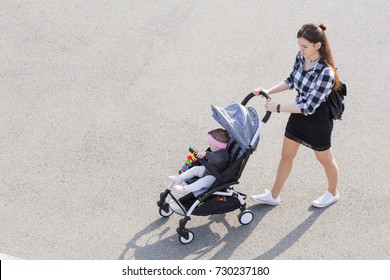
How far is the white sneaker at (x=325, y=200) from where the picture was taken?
259 inches

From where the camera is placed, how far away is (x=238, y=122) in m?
5.77

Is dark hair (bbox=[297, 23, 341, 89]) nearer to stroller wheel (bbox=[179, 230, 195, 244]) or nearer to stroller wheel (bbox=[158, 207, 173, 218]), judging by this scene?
stroller wheel (bbox=[179, 230, 195, 244])

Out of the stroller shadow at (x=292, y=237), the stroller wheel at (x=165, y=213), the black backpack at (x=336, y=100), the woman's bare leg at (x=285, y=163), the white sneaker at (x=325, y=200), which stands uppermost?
the black backpack at (x=336, y=100)

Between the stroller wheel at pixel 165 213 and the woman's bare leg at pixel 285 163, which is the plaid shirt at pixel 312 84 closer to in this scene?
the woman's bare leg at pixel 285 163

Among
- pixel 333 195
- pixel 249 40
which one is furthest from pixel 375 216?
pixel 249 40

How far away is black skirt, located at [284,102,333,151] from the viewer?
5.78 meters

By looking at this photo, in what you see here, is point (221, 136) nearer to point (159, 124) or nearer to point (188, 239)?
point (188, 239)

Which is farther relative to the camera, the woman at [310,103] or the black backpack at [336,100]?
the black backpack at [336,100]

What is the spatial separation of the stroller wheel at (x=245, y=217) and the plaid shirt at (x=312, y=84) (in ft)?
4.19

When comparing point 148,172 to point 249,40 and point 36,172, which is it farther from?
point 249,40

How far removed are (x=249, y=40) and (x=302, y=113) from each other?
12.3ft

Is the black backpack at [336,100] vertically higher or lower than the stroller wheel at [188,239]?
higher

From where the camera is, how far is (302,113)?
570 centimetres

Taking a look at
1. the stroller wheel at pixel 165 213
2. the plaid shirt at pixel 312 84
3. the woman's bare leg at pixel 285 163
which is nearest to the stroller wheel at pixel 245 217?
the woman's bare leg at pixel 285 163
